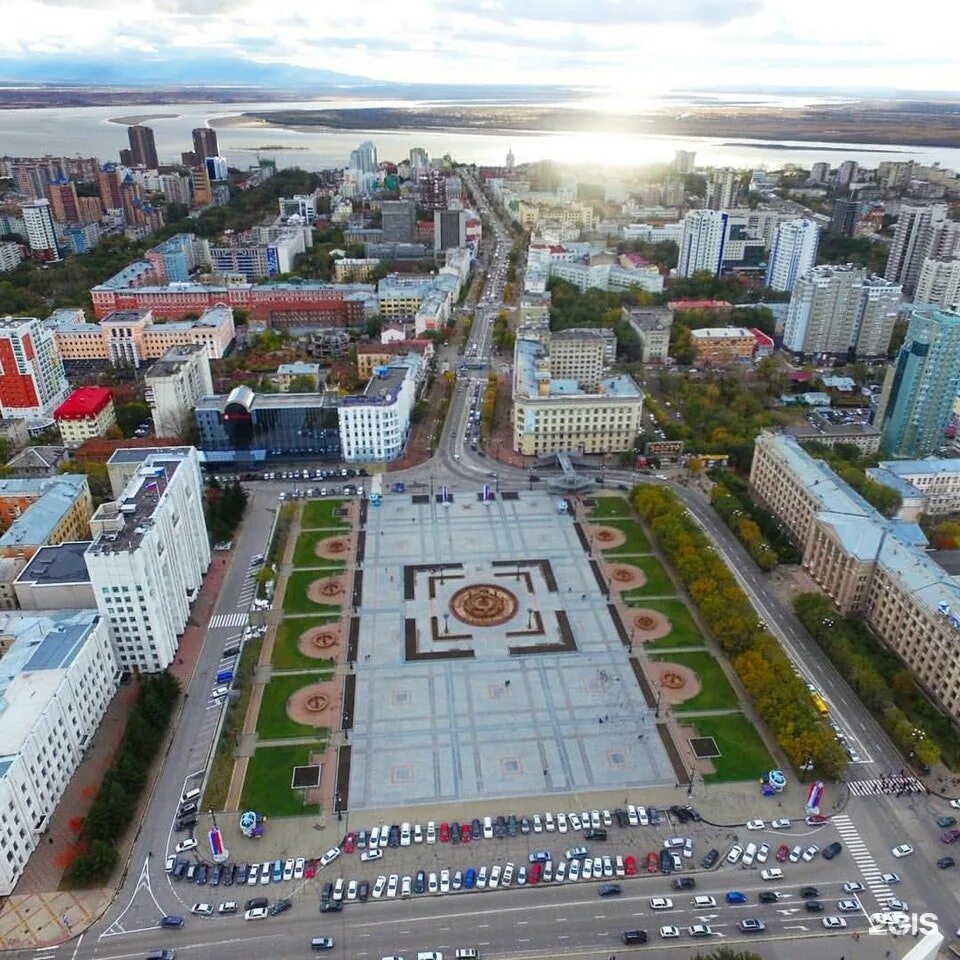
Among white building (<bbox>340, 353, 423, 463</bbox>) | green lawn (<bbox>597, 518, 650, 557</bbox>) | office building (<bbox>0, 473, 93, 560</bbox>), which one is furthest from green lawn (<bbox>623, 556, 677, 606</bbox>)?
office building (<bbox>0, 473, 93, 560</bbox>)

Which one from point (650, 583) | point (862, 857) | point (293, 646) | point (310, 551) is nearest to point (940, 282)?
point (650, 583)

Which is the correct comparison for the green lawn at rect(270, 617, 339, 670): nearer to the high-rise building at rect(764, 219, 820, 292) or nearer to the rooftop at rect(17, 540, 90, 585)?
the rooftop at rect(17, 540, 90, 585)

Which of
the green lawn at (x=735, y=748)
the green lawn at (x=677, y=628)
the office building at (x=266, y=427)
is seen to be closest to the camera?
the green lawn at (x=735, y=748)

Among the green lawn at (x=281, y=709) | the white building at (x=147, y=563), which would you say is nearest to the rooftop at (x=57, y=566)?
the white building at (x=147, y=563)

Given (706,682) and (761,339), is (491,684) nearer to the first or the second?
(706,682)

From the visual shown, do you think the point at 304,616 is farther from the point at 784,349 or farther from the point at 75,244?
the point at 75,244

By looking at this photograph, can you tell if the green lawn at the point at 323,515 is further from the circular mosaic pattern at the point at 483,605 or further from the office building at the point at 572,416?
the office building at the point at 572,416
